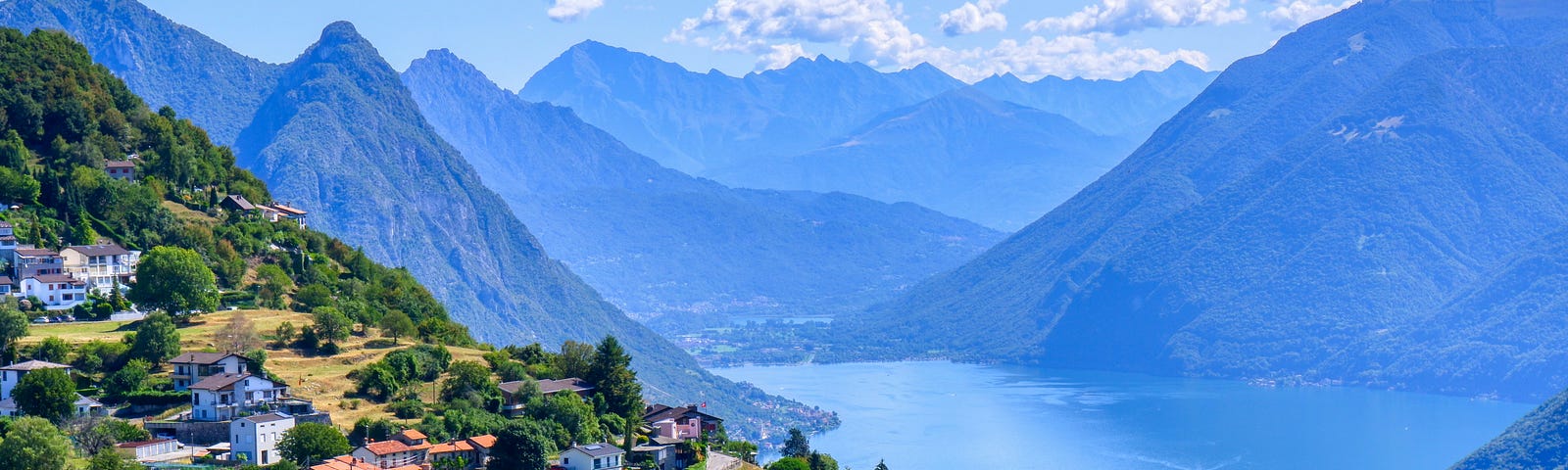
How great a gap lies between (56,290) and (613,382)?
60.3 feet

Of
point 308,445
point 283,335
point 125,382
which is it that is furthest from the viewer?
point 283,335

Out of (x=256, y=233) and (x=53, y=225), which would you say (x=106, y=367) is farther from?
(x=256, y=233)

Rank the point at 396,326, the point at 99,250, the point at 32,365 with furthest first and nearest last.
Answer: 1. the point at 396,326
2. the point at 99,250
3. the point at 32,365

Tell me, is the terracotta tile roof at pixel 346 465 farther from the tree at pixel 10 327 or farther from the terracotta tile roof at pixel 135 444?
the tree at pixel 10 327

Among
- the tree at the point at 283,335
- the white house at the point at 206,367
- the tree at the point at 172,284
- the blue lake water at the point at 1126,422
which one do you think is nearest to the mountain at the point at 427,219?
the blue lake water at the point at 1126,422

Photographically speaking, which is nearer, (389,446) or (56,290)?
(389,446)

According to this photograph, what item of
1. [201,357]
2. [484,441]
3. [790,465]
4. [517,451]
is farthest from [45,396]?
[790,465]

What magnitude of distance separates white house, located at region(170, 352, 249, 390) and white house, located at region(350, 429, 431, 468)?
18.5 feet

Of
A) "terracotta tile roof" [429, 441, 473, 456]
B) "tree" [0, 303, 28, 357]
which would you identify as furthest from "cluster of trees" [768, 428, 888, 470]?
"tree" [0, 303, 28, 357]

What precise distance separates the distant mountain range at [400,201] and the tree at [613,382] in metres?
81.2

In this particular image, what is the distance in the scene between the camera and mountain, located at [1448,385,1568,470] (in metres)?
96.8

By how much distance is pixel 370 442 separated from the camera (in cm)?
4856

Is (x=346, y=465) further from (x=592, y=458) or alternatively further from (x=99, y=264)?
(x=99, y=264)

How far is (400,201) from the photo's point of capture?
182m
